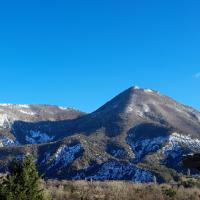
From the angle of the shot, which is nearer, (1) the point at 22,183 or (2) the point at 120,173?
(1) the point at 22,183

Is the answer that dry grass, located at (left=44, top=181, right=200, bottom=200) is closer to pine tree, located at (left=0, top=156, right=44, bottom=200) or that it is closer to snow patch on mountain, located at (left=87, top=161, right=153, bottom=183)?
pine tree, located at (left=0, top=156, right=44, bottom=200)

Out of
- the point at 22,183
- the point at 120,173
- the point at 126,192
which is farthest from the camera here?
the point at 120,173

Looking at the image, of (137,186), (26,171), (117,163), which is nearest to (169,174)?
(117,163)

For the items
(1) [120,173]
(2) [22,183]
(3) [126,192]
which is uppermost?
(1) [120,173]

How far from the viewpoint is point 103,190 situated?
340 ft

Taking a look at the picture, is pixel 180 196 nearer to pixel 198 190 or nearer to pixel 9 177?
pixel 198 190

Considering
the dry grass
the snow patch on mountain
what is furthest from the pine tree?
the snow patch on mountain

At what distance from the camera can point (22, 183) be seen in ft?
119

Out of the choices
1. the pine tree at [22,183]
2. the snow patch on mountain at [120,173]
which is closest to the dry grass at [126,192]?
the pine tree at [22,183]

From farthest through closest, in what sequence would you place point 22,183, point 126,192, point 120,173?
point 120,173, point 126,192, point 22,183

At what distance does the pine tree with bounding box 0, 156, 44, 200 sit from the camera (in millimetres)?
35281

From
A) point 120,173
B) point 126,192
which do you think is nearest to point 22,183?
point 126,192

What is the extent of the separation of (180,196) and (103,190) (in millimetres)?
16339

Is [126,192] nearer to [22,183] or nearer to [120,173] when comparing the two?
[22,183]
